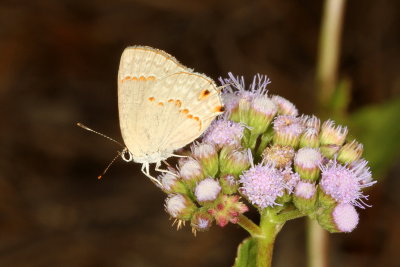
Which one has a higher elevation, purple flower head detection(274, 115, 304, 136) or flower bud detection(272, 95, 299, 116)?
flower bud detection(272, 95, 299, 116)

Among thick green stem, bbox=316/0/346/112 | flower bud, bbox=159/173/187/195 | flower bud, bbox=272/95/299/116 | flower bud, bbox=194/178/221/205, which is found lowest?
flower bud, bbox=194/178/221/205

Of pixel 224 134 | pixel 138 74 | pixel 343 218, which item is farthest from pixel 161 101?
pixel 343 218

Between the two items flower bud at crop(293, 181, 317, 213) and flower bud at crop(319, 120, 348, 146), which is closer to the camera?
flower bud at crop(293, 181, 317, 213)

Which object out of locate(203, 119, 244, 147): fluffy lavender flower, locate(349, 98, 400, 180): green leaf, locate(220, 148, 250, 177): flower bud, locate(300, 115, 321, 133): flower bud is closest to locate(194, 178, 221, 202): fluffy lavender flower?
locate(220, 148, 250, 177): flower bud

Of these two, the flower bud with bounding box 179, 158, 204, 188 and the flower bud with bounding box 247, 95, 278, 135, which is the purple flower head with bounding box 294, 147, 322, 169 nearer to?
the flower bud with bounding box 247, 95, 278, 135

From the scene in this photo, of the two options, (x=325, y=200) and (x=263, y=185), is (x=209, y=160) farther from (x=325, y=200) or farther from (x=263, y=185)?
(x=325, y=200)

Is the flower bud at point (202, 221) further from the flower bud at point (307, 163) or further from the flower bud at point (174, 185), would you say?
the flower bud at point (307, 163)

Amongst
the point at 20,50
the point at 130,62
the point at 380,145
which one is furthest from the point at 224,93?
the point at 20,50
